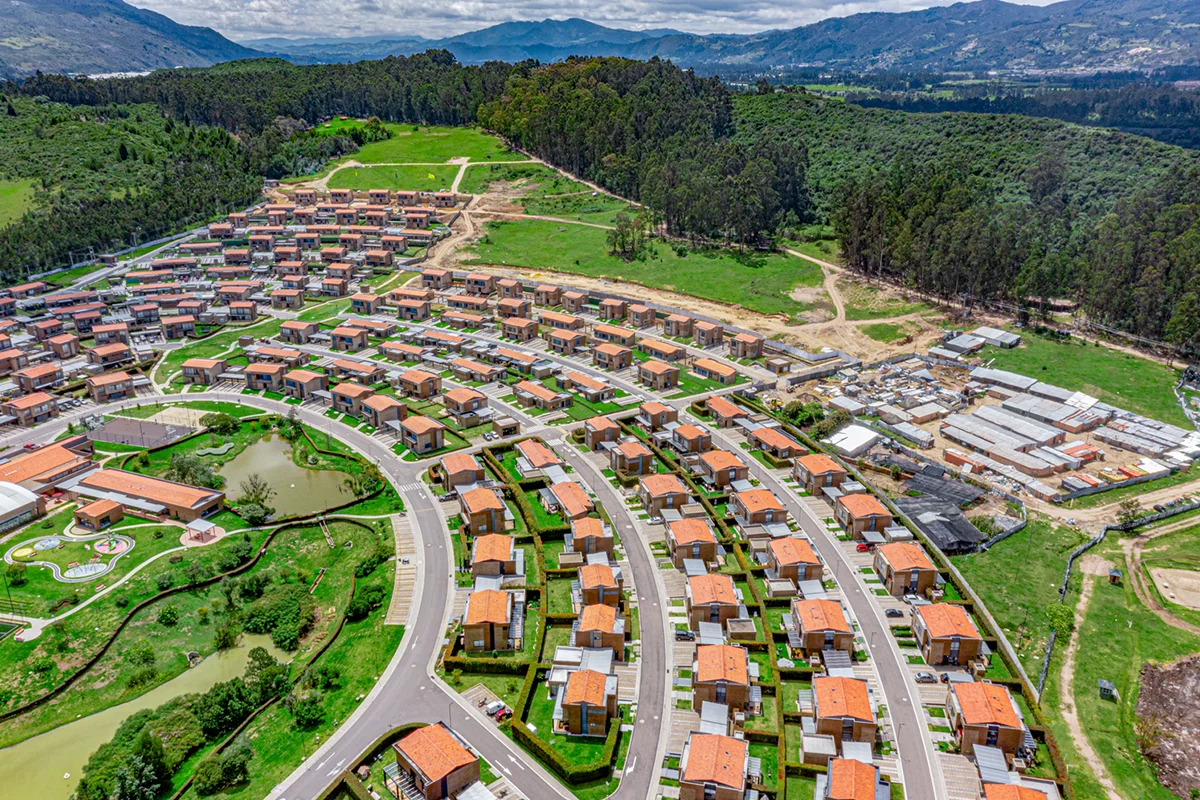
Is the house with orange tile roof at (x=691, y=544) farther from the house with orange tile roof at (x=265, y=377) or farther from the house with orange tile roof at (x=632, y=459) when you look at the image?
the house with orange tile roof at (x=265, y=377)

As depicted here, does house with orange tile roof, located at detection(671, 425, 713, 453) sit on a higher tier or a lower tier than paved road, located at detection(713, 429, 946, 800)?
higher

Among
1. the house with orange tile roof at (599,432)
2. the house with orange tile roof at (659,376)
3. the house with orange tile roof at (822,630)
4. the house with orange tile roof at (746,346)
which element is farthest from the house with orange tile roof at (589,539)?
the house with orange tile roof at (746,346)

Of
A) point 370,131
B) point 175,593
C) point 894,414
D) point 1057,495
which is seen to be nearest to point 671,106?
point 370,131

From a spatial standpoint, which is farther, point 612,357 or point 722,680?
point 612,357

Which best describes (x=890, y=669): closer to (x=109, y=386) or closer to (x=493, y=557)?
(x=493, y=557)

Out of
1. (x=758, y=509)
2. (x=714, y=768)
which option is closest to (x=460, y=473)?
(x=758, y=509)

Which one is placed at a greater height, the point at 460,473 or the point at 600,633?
the point at 600,633

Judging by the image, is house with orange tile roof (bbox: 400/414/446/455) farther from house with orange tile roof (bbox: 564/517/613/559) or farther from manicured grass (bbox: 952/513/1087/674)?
manicured grass (bbox: 952/513/1087/674)

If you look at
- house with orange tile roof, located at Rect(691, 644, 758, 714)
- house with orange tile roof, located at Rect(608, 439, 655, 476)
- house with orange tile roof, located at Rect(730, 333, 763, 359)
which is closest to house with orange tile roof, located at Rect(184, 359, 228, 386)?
house with orange tile roof, located at Rect(608, 439, 655, 476)
